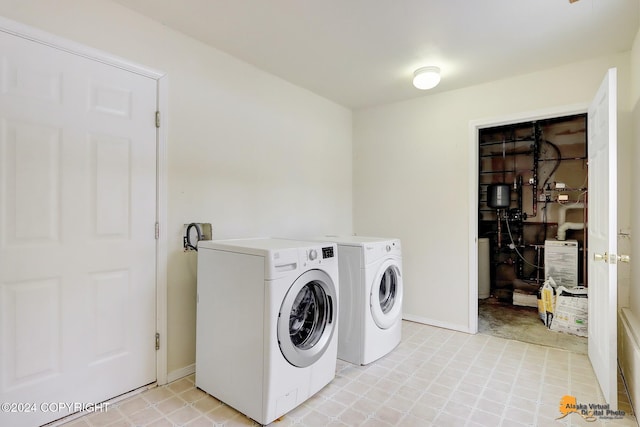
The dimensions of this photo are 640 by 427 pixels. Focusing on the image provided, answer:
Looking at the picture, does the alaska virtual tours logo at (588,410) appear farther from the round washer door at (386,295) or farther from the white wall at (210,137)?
the white wall at (210,137)

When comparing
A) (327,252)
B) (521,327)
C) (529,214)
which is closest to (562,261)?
(529,214)

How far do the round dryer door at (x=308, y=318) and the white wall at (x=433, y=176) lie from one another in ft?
5.48

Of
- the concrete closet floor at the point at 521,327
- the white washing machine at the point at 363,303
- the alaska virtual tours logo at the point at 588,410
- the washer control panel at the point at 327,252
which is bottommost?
the concrete closet floor at the point at 521,327

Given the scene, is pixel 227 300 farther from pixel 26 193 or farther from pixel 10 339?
pixel 26 193

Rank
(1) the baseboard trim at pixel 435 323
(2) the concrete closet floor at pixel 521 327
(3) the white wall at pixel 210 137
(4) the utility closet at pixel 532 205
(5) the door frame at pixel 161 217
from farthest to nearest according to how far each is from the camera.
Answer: (4) the utility closet at pixel 532 205 → (1) the baseboard trim at pixel 435 323 → (2) the concrete closet floor at pixel 521 327 → (5) the door frame at pixel 161 217 → (3) the white wall at pixel 210 137

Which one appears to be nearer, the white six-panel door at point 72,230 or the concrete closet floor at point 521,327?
the white six-panel door at point 72,230

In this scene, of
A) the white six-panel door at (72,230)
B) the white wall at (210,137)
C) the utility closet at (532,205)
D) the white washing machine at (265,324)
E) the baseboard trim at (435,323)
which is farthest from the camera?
the utility closet at (532,205)

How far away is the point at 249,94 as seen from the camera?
2775 millimetres

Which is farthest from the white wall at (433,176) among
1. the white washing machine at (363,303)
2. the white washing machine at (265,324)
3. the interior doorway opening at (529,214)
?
the white washing machine at (265,324)

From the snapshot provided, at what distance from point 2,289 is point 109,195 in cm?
67

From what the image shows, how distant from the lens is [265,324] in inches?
68.6

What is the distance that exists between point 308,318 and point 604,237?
1872 mm

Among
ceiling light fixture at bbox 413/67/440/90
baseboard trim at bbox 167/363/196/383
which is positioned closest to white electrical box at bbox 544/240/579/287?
ceiling light fixture at bbox 413/67/440/90

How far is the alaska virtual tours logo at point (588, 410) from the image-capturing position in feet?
6.00
